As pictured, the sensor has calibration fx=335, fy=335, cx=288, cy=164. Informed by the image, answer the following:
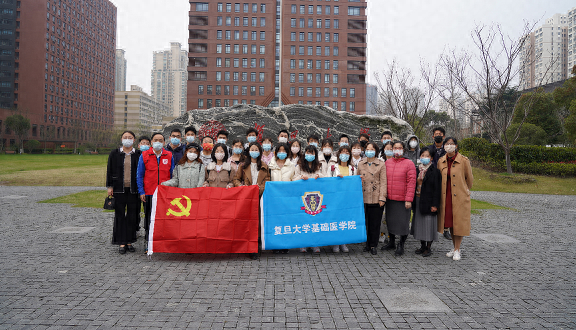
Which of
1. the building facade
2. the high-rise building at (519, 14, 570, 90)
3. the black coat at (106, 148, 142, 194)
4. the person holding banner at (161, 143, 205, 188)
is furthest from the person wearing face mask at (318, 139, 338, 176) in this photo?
the building facade

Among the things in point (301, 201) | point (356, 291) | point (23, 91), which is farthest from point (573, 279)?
point (23, 91)

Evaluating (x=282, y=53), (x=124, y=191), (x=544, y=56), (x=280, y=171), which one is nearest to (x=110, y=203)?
(x=124, y=191)

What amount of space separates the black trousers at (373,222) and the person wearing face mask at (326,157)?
97cm

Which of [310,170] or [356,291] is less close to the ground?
[310,170]

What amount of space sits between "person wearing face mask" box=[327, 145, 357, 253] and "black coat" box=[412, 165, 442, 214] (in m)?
1.22

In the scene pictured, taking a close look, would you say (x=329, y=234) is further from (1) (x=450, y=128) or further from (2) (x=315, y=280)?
(1) (x=450, y=128)

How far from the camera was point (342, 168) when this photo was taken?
6.11 m

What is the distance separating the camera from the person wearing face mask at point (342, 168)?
5969 millimetres

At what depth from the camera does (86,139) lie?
3418 inches

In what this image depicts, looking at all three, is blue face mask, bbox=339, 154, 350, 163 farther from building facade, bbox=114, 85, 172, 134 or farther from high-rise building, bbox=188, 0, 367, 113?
building facade, bbox=114, 85, 172, 134

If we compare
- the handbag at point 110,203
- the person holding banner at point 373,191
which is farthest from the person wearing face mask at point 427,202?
the handbag at point 110,203

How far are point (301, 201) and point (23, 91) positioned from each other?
291ft

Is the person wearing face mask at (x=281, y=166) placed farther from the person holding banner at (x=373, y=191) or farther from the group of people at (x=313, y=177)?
the person holding banner at (x=373, y=191)

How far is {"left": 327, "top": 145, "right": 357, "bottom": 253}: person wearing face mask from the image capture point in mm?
5969
